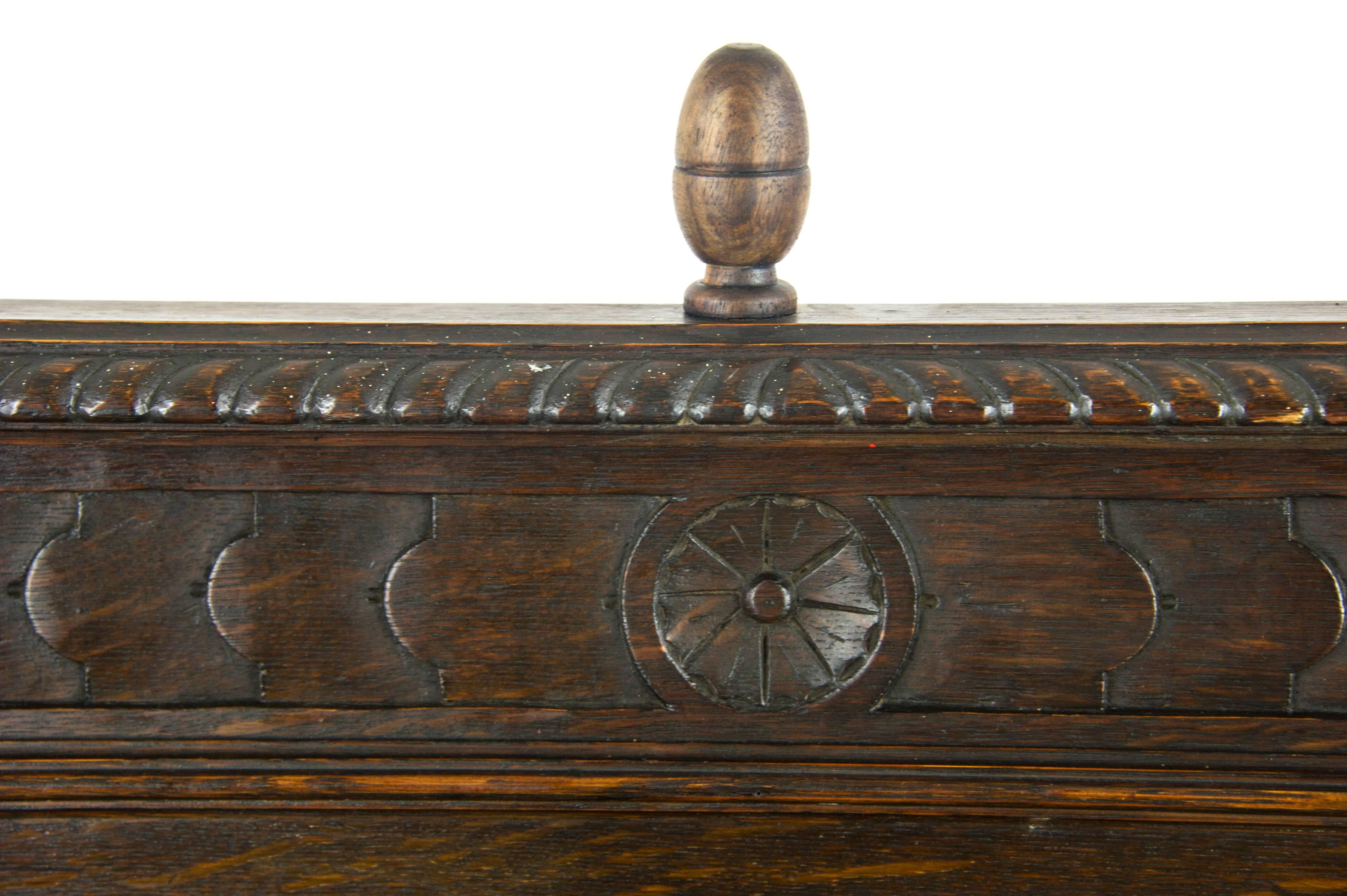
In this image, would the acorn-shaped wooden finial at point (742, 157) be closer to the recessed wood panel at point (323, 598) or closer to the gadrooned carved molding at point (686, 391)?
the gadrooned carved molding at point (686, 391)

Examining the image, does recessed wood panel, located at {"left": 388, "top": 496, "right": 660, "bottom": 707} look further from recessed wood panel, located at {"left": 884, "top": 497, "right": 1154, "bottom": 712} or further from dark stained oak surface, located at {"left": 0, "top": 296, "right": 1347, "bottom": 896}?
recessed wood panel, located at {"left": 884, "top": 497, "right": 1154, "bottom": 712}

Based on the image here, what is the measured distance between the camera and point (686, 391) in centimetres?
86

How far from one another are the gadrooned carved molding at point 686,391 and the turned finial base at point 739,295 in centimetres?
8

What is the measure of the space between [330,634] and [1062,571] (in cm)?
57

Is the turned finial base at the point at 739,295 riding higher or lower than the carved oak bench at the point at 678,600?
higher

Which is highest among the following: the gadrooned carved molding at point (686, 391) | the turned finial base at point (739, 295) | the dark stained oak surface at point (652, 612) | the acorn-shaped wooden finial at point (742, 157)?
the acorn-shaped wooden finial at point (742, 157)

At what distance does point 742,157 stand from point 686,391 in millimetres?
182

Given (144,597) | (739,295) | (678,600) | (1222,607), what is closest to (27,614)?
(144,597)

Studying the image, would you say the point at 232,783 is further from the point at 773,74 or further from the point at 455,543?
the point at 773,74

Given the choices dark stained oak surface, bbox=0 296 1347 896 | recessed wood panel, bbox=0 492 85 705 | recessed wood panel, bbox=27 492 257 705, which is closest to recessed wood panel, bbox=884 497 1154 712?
dark stained oak surface, bbox=0 296 1347 896

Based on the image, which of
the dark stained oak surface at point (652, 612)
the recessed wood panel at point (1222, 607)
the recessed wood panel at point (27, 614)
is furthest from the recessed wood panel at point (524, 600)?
the recessed wood panel at point (1222, 607)

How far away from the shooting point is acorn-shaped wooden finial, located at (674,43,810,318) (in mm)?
886

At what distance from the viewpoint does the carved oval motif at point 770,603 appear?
91 cm

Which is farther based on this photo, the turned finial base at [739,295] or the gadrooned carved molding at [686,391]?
the turned finial base at [739,295]
